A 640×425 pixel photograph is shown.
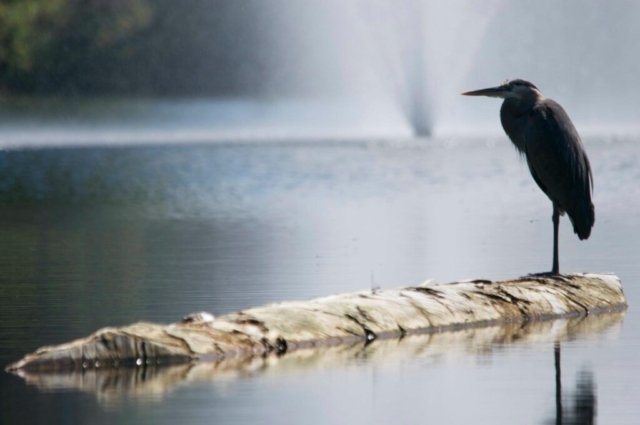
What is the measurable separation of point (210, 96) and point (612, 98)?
25223mm

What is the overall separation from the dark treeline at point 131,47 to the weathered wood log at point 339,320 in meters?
49.1

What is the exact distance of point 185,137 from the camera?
3594cm

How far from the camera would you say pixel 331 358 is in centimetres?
725

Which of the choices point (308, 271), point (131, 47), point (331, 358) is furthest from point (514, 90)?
point (131, 47)

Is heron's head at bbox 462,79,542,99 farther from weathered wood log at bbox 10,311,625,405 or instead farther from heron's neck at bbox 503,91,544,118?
weathered wood log at bbox 10,311,625,405

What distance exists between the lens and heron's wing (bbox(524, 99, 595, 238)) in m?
9.24

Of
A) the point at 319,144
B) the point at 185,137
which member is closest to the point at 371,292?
the point at 319,144

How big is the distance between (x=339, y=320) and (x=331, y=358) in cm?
57

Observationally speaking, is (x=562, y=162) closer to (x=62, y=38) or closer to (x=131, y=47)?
(x=62, y=38)

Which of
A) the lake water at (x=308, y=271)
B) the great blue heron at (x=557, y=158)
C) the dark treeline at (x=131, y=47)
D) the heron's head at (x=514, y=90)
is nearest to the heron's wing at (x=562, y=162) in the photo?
the great blue heron at (x=557, y=158)

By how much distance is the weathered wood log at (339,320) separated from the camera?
690 cm

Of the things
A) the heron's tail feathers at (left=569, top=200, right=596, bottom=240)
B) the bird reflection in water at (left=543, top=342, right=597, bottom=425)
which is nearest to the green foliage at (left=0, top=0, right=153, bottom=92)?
the heron's tail feathers at (left=569, top=200, right=596, bottom=240)

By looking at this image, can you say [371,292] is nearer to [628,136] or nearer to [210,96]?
[628,136]

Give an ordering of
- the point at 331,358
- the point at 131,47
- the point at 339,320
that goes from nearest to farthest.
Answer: the point at 331,358
the point at 339,320
the point at 131,47
